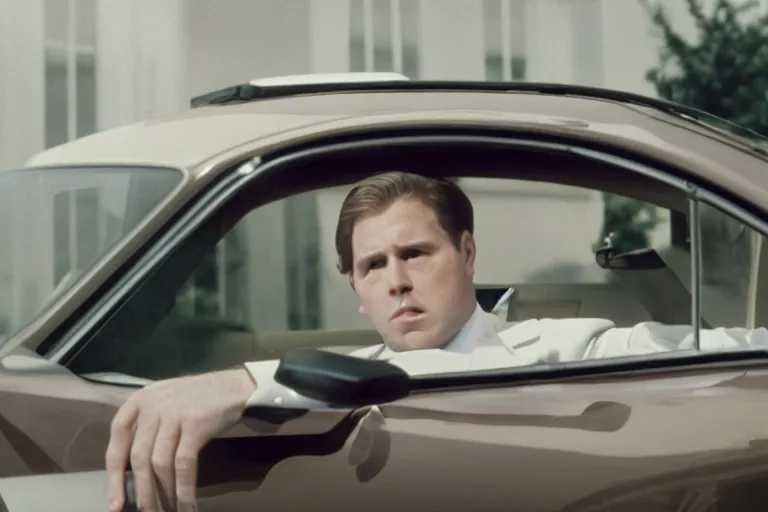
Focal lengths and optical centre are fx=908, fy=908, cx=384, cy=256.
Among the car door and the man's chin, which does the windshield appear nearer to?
the car door

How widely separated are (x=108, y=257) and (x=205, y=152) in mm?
262

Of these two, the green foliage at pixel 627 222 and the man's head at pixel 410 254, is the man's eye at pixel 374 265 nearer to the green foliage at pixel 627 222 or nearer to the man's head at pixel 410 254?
the man's head at pixel 410 254

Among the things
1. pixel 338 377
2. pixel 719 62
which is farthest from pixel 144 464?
pixel 719 62

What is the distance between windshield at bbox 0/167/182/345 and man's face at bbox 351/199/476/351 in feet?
1.29

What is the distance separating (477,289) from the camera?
179 centimetres

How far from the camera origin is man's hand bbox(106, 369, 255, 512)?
1438 millimetres

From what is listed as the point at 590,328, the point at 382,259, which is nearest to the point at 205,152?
the point at 382,259

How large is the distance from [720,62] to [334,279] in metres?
2.51

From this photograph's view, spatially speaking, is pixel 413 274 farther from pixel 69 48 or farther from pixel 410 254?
pixel 69 48

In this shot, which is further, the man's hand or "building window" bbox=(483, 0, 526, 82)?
"building window" bbox=(483, 0, 526, 82)

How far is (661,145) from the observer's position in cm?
172

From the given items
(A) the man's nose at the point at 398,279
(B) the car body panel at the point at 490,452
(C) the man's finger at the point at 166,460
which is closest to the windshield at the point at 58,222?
(B) the car body panel at the point at 490,452

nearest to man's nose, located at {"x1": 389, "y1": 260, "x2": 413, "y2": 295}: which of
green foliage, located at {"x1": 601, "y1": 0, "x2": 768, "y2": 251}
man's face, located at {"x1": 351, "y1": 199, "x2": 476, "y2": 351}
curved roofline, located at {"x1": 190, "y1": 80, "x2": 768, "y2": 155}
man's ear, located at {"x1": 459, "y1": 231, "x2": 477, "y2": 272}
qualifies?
man's face, located at {"x1": 351, "y1": 199, "x2": 476, "y2": 351}

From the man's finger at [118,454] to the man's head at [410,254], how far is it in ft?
1.58
